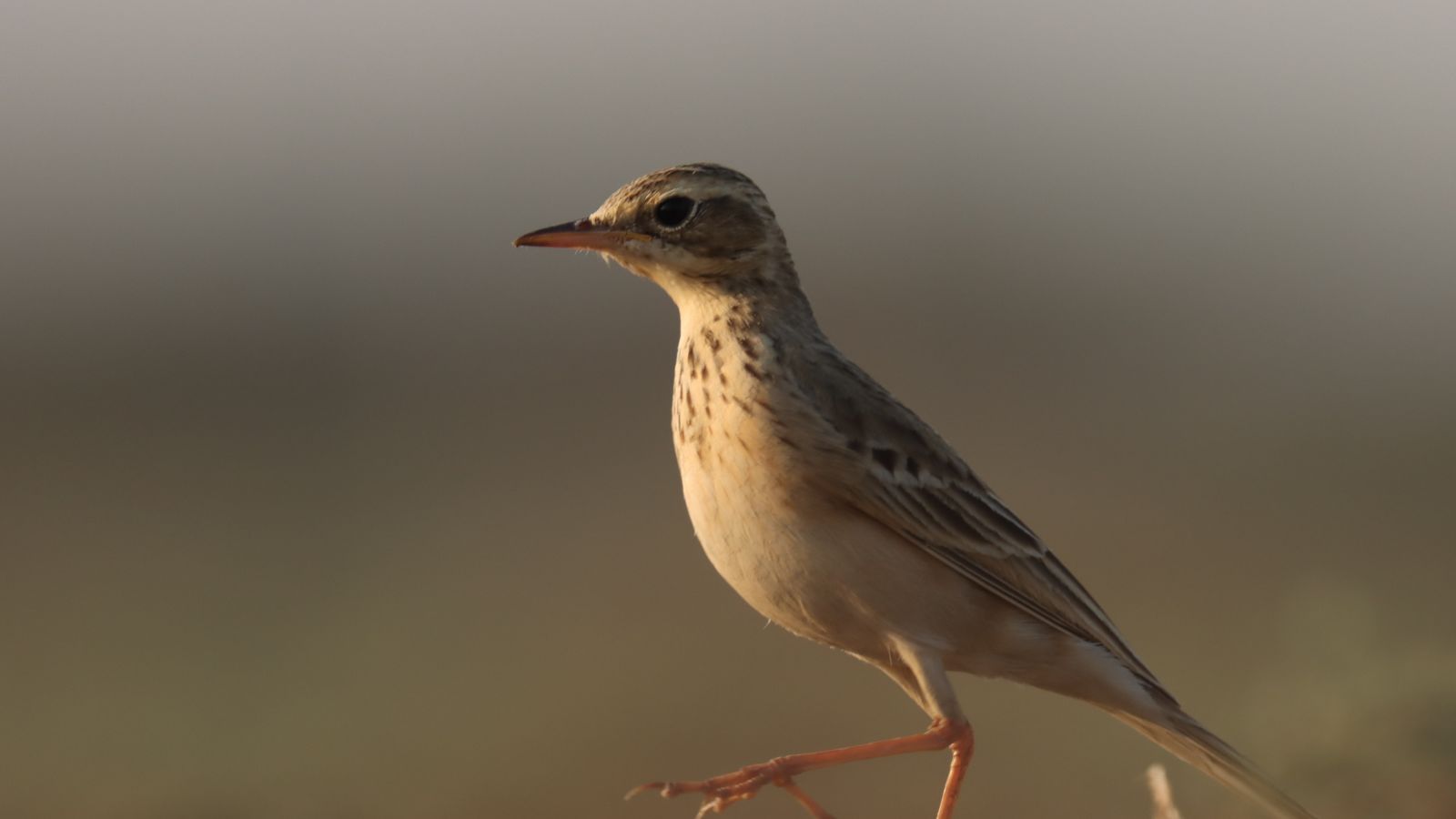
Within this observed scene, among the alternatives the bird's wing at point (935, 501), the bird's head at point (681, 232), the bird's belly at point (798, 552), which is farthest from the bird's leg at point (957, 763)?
the bird's head at point (681, 232)

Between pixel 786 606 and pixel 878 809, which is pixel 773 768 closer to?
pixel 786 606

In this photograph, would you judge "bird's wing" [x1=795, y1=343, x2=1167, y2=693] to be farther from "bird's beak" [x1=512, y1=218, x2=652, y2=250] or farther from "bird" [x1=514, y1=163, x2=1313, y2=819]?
"bird's beak" [x1=512, y1=218, x2=652, y2=250]

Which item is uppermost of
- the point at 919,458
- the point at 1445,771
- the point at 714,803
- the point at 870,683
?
the point at 919,458

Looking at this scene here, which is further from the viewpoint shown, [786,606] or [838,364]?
[838,364]

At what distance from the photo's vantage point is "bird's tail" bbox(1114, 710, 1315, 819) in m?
4.94

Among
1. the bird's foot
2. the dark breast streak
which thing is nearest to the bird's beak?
the dark breast streak

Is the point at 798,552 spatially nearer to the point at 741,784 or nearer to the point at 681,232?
the point at 741,784

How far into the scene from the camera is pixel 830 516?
4.62 meters

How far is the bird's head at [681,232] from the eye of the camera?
5078mm

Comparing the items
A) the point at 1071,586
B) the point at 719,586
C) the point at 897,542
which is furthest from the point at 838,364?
the point at 719,586

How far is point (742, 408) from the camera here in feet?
15.4

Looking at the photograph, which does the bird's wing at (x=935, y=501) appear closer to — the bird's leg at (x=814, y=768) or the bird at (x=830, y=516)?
the bird at (x=830, y=516)

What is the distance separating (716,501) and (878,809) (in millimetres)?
5144

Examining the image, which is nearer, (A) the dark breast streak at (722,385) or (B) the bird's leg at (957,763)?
(A) the dark breast streak at (722,385)
